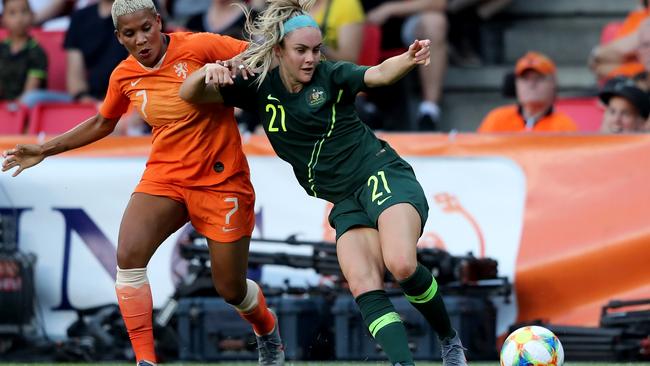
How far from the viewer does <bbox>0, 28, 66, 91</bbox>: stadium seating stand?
41.5ft

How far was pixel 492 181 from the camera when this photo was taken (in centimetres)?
945

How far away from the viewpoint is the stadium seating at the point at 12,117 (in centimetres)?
1140

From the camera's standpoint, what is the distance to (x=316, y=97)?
6.68m

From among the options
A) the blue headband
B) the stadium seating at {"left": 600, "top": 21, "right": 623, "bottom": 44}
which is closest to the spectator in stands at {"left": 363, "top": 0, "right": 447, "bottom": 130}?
the stadium seating at {"left": 600, "top": 21, "right": 623, "bottom": 44}

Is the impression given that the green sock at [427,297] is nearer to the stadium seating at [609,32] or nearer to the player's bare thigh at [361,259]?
the player's bare thigh at [361,259]

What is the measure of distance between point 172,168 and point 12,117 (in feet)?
15.5

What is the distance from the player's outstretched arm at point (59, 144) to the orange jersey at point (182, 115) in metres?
0.18

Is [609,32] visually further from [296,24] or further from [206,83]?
[206,83]

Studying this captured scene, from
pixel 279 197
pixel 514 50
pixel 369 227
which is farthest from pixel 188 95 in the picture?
pixel 514 50

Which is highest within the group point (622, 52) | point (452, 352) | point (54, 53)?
point (54, 53)

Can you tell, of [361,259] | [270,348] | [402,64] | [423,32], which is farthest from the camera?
[423,32]

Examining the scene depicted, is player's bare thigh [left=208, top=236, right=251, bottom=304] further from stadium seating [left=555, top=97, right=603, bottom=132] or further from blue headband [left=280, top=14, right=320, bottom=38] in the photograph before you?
stadium seating [left=555, top=97, right=603, bottom=132]

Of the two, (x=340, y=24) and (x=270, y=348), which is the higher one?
(x=340, y=24)

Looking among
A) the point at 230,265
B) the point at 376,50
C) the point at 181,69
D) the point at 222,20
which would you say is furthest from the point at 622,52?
the point at 181,69
